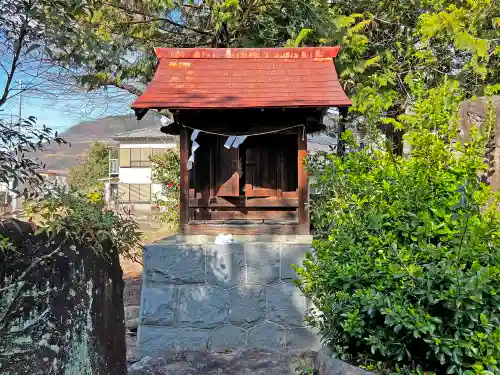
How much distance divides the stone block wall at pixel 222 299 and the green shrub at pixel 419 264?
2.09 metres

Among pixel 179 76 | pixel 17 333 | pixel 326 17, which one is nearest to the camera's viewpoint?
pixel 17 333

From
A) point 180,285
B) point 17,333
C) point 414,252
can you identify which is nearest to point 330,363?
point 414,252

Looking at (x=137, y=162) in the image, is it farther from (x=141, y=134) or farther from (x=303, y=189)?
(x=303, y=189)

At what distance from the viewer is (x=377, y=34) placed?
987 cm

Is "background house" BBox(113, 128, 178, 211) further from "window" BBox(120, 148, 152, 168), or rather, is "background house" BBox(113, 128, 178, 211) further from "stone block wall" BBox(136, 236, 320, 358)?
"stone block wall" BBox(136, 236, 320, 358)

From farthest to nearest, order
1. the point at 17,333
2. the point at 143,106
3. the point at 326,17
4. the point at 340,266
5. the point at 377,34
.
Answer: the point at 377,34 → the point at 326,17 → the point at 143,106 → the point at 340,266 → the point at 17,333

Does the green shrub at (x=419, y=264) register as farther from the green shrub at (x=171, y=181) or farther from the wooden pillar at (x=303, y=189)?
the green shrub at (x=171, y=181)

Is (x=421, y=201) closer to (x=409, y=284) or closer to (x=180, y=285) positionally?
(x=409, y=284)

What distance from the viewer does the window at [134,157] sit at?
104 ft

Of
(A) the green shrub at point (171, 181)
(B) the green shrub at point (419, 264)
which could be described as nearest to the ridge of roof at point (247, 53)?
(B) the green shrub at point (419, 264)

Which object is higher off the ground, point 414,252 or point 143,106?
point 143,106

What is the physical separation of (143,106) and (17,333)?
353cm

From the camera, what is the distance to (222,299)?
514cm

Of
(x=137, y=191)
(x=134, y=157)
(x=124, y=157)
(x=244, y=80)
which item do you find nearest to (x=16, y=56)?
(x=244, y=80)
